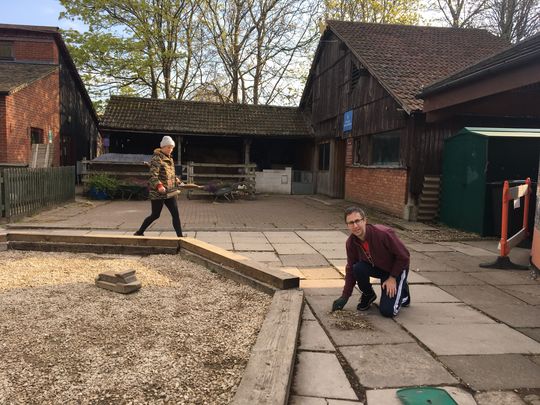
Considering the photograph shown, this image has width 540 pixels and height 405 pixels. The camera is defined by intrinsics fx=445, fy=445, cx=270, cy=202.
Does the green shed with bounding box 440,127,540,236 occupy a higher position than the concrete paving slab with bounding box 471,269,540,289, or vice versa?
the green shed with bounding box 440,127,540,236

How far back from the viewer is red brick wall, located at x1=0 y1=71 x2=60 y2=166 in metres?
15.2

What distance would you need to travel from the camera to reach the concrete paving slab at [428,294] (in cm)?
473

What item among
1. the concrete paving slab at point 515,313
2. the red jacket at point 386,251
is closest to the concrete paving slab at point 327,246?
the concrete paving slab at point 515,313

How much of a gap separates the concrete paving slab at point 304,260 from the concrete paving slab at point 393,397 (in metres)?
3.54

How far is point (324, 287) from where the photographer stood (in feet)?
16.8

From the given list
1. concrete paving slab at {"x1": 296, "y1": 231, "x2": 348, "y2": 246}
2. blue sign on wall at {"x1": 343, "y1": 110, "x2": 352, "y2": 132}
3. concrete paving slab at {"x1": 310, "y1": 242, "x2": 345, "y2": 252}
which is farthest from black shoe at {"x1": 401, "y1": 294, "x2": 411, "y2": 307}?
blue sign on wall at {"x1": 343, "y1": 110, "x2": 352, "y2": 132}

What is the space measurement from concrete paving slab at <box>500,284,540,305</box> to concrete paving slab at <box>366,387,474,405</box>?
247 cm

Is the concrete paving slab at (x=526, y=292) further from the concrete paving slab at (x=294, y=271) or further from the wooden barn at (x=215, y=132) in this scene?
the wooden barn at (x=215, y=132)

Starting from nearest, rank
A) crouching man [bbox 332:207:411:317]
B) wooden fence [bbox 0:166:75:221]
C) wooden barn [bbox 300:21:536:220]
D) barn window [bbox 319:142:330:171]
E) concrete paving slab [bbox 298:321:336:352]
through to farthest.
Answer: concrete paving slab [bbox 298:321:336:352] < crouching man [bbox 332:207:411:317] < wooden fence [bbox 0:166:75:221] < wooden barn [bbox 300:21:536:220] < barn window [bbox 319:142:330:171]

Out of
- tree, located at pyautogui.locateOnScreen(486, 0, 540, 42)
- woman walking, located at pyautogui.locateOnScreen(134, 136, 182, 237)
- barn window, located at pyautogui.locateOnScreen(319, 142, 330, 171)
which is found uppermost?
tree, located at pyautogui.locateOnScreen(486, 0, 540, 42)

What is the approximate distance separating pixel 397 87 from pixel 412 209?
125 inches

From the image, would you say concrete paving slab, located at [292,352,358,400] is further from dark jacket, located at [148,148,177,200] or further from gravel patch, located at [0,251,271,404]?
dark jacket, located at [148,148,177,200]

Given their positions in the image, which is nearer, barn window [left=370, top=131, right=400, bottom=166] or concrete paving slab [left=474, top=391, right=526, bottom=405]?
concrete paving slab [left=474, top=391, right=526, bottom=405]

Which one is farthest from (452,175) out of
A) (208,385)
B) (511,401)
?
(208,385)
